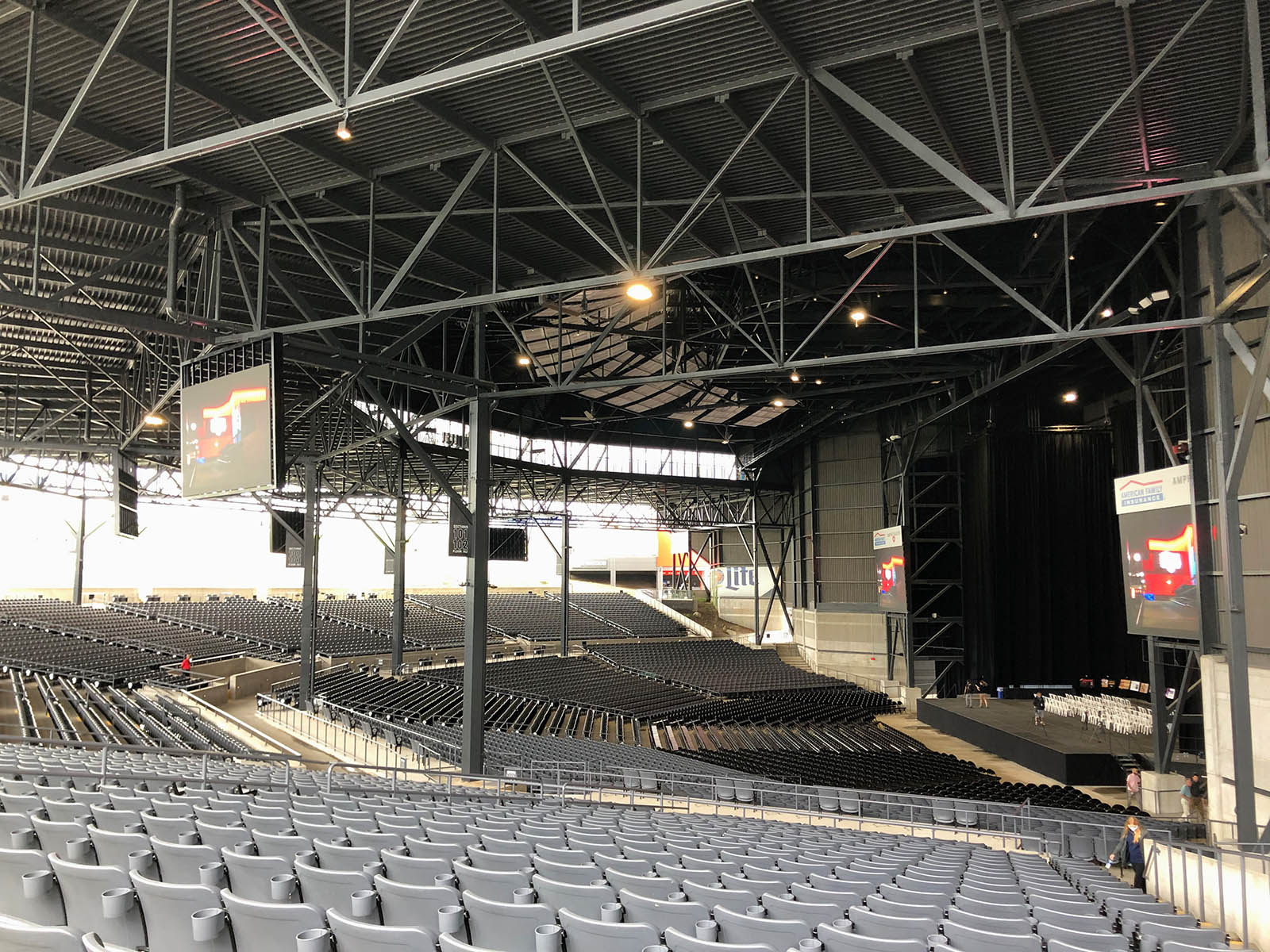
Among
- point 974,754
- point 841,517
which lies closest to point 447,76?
point 974,754

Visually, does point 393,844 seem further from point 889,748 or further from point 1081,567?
point 1081,567

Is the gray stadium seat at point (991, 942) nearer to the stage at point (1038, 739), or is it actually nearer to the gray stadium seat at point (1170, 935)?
the gray stadium seat at point (1170, 935)

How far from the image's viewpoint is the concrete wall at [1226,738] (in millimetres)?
13414

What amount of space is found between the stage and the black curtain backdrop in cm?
241

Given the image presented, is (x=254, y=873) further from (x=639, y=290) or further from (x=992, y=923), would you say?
(x=639, y=290)

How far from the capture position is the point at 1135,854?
1162cm

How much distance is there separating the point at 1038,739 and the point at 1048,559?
1203 centimetres

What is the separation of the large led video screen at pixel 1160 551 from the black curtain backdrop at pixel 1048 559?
19378 mm

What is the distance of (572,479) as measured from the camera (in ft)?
154

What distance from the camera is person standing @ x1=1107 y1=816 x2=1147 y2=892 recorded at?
37.2 feet

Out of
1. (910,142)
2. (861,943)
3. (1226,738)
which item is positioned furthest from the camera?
(1226,738)

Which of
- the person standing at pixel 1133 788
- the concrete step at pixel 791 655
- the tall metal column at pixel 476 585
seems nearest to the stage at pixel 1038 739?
the person standing at pixel 1133 788

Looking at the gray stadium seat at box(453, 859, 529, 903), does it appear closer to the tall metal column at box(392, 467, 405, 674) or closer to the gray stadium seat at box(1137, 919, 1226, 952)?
the gray stadium seat at box(1137, 919, 1226, 952)

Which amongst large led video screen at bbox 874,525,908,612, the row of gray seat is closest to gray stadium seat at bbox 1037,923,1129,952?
the row of gray seat
